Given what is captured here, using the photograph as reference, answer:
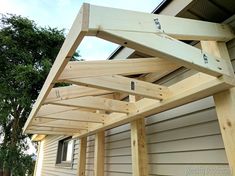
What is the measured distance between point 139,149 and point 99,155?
3.32 feet

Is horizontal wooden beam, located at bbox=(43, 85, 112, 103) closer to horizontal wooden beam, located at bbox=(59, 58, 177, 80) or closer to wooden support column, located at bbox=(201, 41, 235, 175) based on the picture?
horizontal wooden beam, located at bbox=(59, 58, 177, 80)

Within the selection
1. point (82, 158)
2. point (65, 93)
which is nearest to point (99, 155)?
point (82, 158)

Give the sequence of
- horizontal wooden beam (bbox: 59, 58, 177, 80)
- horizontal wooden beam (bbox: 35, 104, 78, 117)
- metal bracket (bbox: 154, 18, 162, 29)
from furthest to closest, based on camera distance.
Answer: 1. horizontal wooden beam (bbox: 35, 104, 78, 117)
2. horizontal wooden beam (bbox: 59, 58, 177, 80)
3. metal bracket (bbox: 154, 18, 162, 29)

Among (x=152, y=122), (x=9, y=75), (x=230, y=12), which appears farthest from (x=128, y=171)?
(x=9, y=75)

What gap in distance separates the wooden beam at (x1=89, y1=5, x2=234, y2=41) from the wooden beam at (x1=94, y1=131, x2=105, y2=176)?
2082 millimetres

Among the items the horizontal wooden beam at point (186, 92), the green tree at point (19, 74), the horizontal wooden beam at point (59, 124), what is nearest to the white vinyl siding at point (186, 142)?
the horizontal wooden beam at point (186, 92)

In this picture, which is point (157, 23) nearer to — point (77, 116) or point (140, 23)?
point (140, 23)

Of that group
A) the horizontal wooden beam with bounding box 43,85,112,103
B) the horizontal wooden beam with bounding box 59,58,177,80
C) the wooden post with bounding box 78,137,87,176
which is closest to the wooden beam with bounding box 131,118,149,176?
the horizontal wooden beam with bounding box 43,85,112,103

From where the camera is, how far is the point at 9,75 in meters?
7.57

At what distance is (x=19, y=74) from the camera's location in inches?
281

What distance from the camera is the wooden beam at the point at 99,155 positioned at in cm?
266

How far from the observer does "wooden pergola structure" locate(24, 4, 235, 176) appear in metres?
0.81

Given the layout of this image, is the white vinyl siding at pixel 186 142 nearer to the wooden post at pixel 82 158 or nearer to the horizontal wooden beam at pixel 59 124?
the horizontal wooden beam at pixel 59 124

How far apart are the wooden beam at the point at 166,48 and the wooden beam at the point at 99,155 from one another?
2057 millimetres
